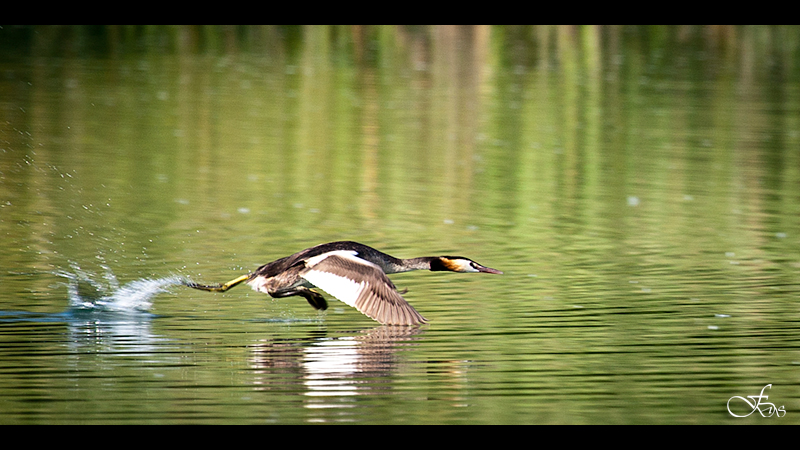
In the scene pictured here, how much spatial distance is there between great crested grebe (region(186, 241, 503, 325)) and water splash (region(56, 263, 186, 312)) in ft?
1.42

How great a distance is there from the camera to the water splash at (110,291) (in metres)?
11.5

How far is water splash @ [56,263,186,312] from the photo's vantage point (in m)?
11.5

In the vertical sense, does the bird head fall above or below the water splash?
above

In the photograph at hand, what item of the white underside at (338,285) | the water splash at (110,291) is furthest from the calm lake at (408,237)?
the white underside at (338,285)

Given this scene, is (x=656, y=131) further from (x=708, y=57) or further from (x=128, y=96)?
(x=708, y=57)

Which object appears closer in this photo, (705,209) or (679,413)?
(679,413)

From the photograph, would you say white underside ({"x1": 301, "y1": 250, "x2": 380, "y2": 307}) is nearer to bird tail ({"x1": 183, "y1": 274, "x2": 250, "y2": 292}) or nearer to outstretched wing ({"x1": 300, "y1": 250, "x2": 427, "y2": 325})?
outstretched wing ({"x1": 300, "y1": 250, "x2": 427, "y2": 325})

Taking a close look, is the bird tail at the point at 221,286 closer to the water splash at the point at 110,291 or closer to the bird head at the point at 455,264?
the water splash at the point at 110,291

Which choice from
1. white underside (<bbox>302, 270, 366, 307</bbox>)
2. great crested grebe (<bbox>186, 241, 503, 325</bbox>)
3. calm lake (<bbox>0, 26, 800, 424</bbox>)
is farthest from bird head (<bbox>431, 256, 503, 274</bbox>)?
white underside (<bbox>302, 270, 366, 307</bbox>)

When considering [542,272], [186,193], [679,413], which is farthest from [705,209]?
[679,413]

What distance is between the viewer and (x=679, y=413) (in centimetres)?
855

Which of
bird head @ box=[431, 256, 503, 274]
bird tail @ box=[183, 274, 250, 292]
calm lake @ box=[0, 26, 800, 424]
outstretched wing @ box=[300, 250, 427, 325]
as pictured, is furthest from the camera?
bird head @ box=[431, 256, 503, 274]

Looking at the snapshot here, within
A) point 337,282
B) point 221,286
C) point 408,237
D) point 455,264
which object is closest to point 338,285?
point 337,282

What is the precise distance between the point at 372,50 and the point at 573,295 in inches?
1015
